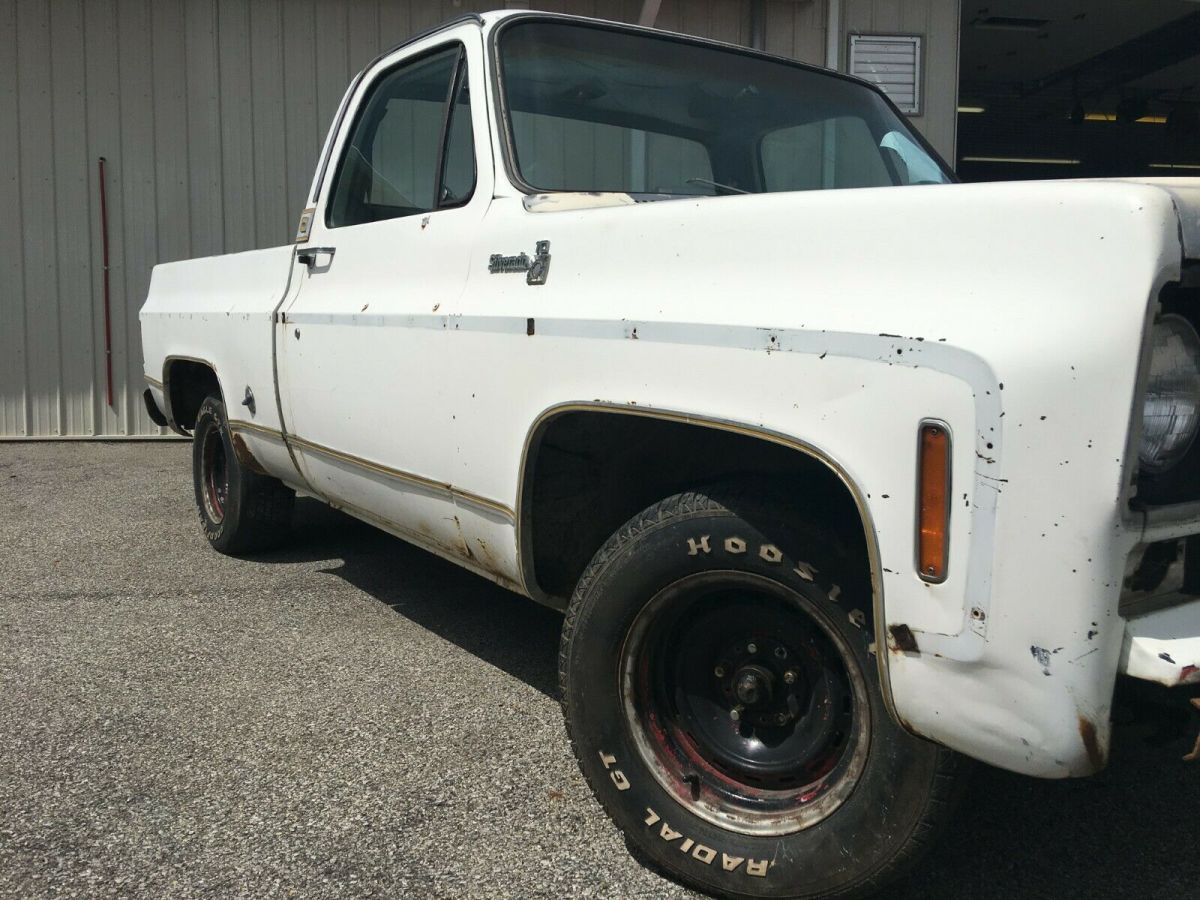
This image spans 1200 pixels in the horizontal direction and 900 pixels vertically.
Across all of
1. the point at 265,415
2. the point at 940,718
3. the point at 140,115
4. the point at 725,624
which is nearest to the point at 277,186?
the point at 140,115

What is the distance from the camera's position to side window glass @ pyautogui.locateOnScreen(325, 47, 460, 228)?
323 centimetres

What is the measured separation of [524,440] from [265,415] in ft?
6.01

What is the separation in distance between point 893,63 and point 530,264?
7.17 m

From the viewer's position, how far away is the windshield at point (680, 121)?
299 centimetres

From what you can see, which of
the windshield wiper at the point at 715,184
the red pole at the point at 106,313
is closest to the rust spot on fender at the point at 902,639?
the windshield wiper at the point at 715,184

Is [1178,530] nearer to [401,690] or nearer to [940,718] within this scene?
[940,718]

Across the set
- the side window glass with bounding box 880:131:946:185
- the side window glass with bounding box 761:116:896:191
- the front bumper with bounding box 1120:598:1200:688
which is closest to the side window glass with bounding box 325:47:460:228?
the side window glass with bounding box 761:116:896:191

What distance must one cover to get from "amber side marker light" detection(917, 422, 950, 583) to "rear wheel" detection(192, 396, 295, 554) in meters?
3.44

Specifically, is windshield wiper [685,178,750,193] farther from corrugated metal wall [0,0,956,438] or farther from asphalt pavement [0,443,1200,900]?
corrugated metal wall [0,0,956,438]

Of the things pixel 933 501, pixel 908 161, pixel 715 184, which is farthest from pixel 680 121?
pixel 933 501

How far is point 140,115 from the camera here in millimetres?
8828

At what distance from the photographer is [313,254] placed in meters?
3.66

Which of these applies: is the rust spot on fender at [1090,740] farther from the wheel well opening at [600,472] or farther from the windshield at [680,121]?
the windshield at [680,121]

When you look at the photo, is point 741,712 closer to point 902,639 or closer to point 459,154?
point 902,639
